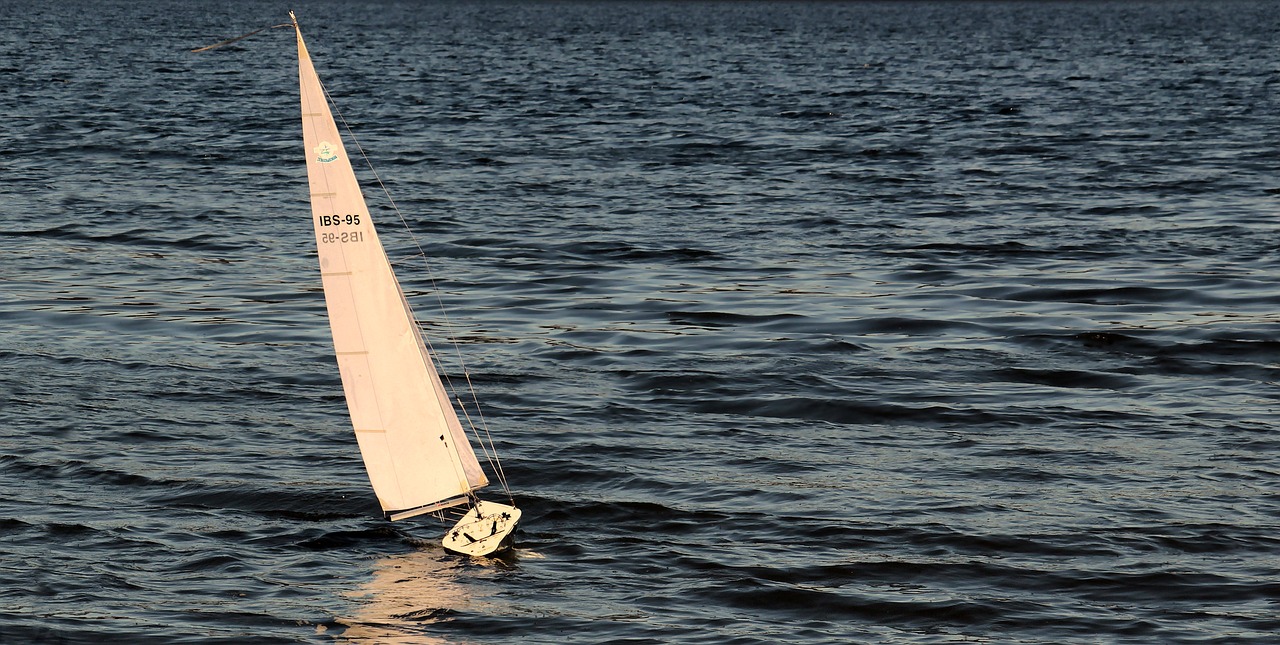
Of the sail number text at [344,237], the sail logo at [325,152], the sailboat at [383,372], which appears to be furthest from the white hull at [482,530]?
the sail logo at [325,152]

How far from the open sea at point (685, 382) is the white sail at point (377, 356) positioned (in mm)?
991

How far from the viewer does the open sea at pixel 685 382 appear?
645 inches

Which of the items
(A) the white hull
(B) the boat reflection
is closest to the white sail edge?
(A) the white hull

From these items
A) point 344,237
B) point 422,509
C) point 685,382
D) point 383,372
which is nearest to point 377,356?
point 383,372

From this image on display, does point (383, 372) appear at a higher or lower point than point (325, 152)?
lower

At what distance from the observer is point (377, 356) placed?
1641 cm

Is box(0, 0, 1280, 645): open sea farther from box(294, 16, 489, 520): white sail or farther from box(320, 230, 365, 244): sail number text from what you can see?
box(320, 230, 365, 244): sail number text

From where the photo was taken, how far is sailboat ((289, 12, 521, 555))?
15.6 m

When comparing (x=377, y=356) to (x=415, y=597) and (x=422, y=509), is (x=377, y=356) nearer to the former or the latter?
(x=422, y=509)

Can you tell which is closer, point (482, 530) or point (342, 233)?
point (342, 233)

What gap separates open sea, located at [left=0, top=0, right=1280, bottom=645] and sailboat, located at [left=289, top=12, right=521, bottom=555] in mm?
Answer: 721

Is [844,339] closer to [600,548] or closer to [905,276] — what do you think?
[905,276]

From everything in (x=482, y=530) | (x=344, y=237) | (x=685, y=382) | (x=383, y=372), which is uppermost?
(x=344, y=237)

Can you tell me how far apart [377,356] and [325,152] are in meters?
2.18
